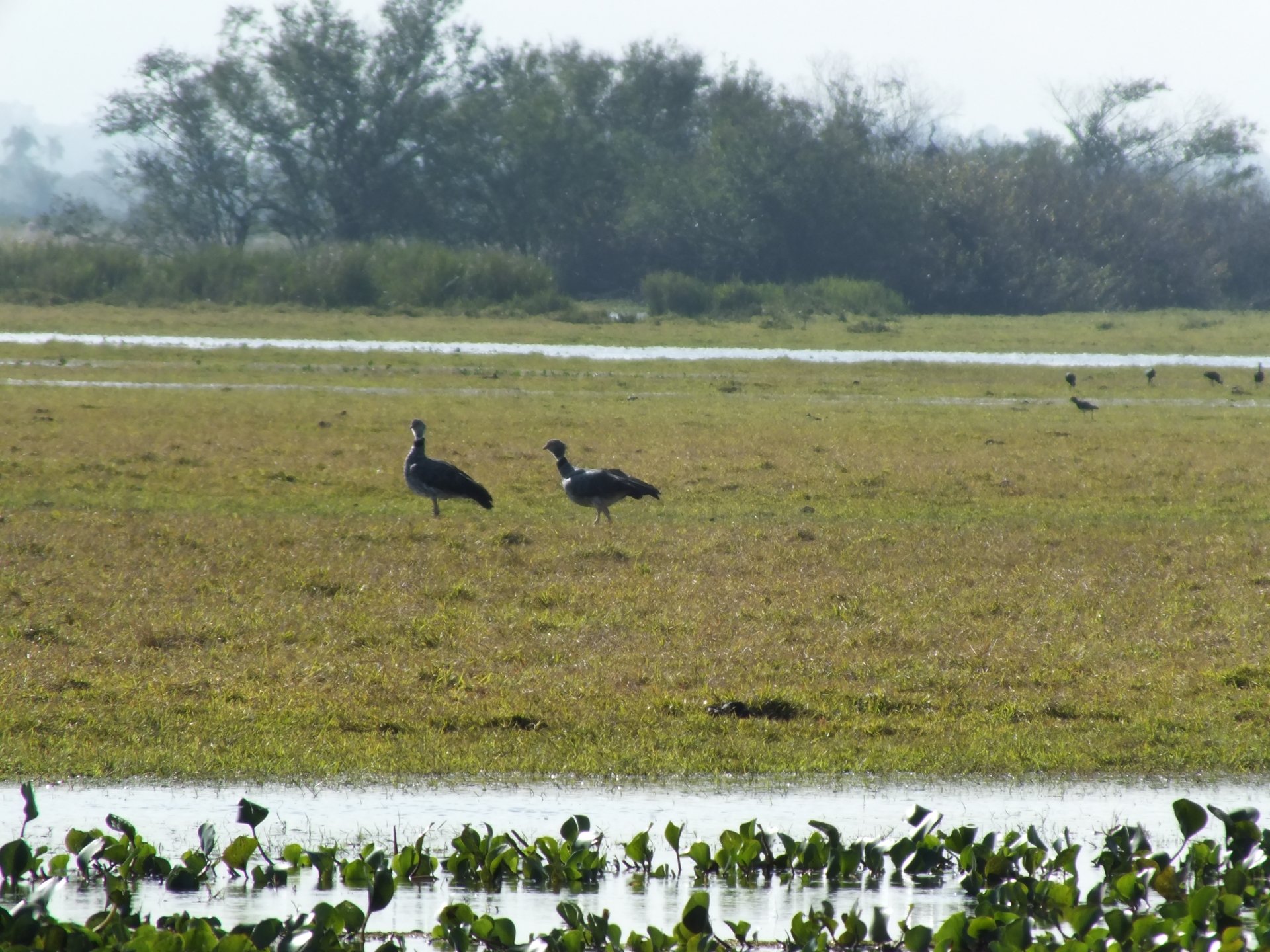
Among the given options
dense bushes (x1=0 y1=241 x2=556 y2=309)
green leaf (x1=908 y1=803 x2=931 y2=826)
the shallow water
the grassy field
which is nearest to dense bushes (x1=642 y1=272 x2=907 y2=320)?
dense bushes (x1=0 y1=241 x2=556 y2=309)

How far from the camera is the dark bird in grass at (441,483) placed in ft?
45.4

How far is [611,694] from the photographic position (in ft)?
27.0

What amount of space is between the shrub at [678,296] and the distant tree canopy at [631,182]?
8622 millimetres

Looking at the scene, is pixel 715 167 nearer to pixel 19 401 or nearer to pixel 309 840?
pixel 19 401

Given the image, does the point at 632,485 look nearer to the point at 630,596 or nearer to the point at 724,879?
the point at 630,596

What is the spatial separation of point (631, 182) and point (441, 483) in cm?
4994

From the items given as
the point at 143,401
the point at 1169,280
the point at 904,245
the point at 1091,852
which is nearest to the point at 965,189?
the point at 904,245

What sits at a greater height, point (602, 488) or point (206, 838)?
point (602, 488)

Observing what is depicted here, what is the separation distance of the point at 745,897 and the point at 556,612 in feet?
15.3

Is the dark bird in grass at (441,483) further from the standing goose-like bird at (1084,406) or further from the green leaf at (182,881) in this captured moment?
A: the standing goose-like bird at (1084,406)

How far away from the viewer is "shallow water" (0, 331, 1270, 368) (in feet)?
111

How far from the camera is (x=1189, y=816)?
571 centimetres

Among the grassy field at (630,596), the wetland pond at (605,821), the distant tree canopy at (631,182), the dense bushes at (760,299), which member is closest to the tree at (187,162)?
the distant tree canopy at (631,182)

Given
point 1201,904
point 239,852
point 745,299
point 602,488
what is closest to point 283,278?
point 745,299
